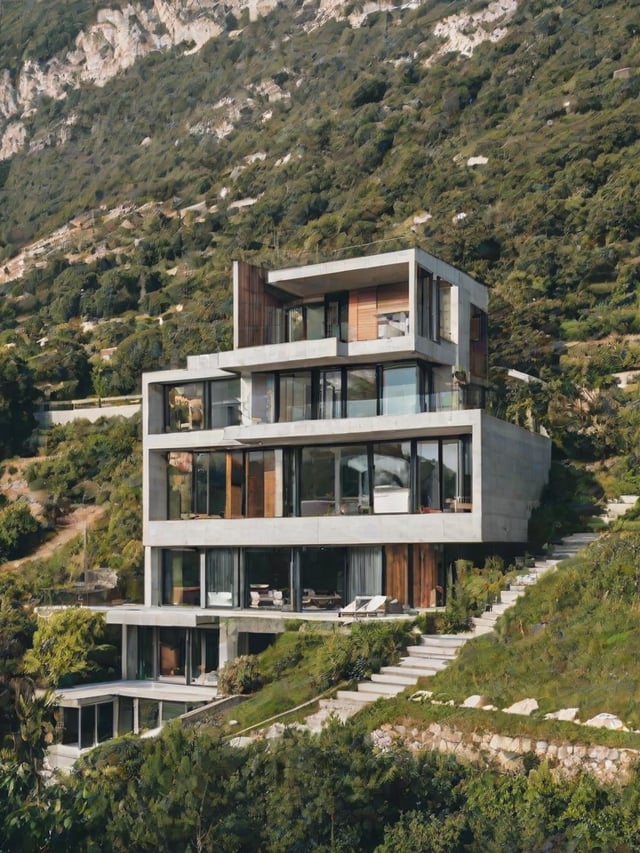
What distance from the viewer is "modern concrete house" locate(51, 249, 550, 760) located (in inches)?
1328

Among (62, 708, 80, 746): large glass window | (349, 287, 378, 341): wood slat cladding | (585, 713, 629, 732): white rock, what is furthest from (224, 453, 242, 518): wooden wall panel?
(585, 713, 629, 732): white rock

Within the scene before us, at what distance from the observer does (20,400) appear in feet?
227

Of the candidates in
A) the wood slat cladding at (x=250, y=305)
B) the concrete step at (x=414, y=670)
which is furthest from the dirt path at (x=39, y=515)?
the concrete step at (x=414, y=670)

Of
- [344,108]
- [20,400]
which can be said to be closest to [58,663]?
[20,400]

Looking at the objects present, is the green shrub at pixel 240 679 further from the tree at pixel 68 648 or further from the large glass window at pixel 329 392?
the large glass window at pixel 329 392

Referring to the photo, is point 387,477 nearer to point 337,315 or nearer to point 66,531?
point 337,315

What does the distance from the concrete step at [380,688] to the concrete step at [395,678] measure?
86 millimetres

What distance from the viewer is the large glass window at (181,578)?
38.0 m

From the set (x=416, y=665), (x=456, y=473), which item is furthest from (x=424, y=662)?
(x=456, y=473)

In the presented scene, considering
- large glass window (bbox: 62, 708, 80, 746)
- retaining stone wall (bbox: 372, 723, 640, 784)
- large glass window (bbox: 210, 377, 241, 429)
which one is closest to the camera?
retaining stone wall (bbox: 372, 723, 640, 784)

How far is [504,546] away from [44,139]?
15012 centimetres

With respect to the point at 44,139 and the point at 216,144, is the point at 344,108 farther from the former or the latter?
the point at 44,139

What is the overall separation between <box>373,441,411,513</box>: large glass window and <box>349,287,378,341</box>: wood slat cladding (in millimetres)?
3332

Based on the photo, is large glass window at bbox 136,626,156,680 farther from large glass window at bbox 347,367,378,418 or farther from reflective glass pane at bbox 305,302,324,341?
reflective glass pane at bbox 305,302,324,341
